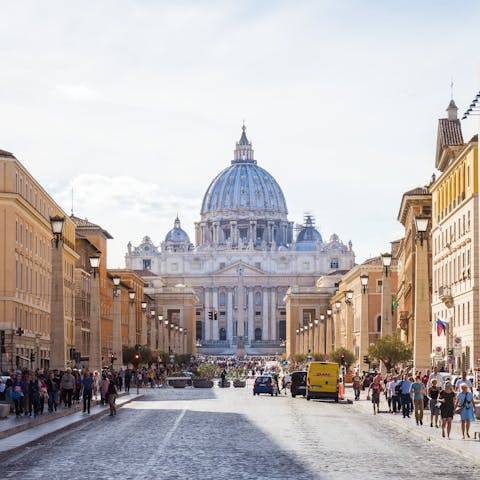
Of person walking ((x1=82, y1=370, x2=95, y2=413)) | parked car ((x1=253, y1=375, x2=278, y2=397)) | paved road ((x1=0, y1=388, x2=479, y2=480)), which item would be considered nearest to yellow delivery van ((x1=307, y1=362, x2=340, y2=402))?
parked car ((x1=253, y1=375, x2=278, y2=397))

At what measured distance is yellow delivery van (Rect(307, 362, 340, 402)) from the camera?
63.0 m

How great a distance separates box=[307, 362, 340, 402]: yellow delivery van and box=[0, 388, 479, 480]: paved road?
18.0m

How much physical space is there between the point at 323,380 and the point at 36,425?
88.8ft

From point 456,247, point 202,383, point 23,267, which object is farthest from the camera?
point 202,383

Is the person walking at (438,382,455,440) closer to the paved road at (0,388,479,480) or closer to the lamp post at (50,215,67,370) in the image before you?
the paved road at (0,388,479,480)

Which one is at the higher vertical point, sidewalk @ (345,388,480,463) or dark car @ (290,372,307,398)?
dark car @ (290,372,307,398)

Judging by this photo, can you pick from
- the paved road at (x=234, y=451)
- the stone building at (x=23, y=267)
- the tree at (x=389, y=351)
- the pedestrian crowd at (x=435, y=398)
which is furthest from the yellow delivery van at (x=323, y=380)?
the paved road at (x=234, y=451)

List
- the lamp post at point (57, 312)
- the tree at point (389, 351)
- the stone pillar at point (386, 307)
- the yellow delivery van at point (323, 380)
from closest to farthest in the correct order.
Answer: the lamp post at point (57, 312) < the stone pillar at point (386, 307) < the yellow delivery van at point (323, 380) < the tree at point (389, 351)

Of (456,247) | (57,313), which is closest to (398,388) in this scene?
(57,313)

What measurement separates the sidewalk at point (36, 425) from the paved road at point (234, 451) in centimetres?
40

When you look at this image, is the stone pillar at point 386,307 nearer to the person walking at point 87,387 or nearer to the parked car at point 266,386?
the parked car at point 266,386

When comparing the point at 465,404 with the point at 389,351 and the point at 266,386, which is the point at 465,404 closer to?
the point at 389,351

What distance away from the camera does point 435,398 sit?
124 feet

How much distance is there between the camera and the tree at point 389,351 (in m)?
64.6
